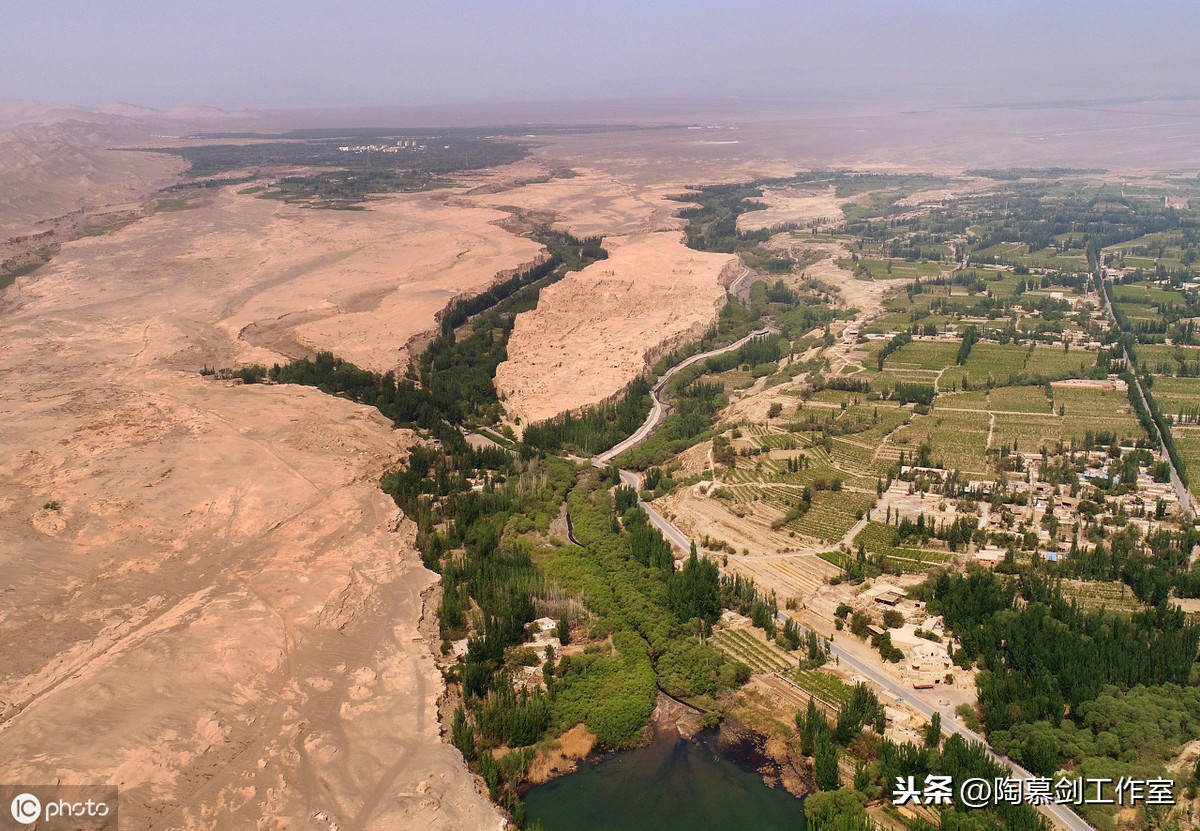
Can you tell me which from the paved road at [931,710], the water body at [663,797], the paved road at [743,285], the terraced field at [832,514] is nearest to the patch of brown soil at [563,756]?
the water body at [663,797]

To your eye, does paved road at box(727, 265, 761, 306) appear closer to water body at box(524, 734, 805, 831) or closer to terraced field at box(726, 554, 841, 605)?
terraced field at box(726, 554, 841, 605)

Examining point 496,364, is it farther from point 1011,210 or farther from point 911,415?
point 1011,210

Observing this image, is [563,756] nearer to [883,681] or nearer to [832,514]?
[883,681]

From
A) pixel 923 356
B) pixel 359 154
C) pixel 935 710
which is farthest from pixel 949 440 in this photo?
pixel 359 154

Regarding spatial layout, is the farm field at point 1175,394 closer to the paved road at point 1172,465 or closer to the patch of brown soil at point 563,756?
the paved road at point 1172,465

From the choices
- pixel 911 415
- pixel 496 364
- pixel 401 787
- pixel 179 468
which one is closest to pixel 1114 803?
pixel 401 787

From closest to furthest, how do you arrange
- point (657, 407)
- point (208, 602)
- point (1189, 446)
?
point (208, 602) < point (1189, 446) < point (657, 407)
